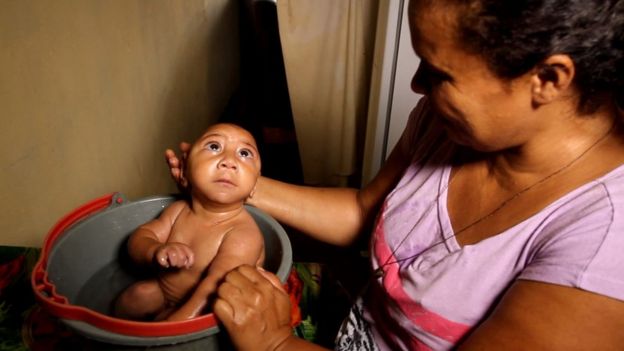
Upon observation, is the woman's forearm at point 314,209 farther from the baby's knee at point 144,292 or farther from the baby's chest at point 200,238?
the baby's knee at point 144,292

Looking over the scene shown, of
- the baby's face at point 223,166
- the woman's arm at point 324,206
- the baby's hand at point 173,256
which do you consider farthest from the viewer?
the woman's arm at point 324,206

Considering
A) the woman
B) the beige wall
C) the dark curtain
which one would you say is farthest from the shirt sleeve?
the dark curtain

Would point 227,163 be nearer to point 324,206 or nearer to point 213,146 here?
point 213,146

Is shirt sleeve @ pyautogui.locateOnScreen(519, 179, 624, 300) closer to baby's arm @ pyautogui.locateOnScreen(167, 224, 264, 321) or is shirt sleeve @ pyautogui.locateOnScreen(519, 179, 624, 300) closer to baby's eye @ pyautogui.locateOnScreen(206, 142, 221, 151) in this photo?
baby's arm @ pyautogui.locateOnScreen(167, 224, 264, 321)

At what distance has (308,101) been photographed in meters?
2.06

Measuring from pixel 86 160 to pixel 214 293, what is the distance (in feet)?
1.89

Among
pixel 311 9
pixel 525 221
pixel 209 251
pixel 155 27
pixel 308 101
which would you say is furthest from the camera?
pixel 308 101

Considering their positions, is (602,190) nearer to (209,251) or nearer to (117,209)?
(209,251)

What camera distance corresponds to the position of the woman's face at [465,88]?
22.1 inches

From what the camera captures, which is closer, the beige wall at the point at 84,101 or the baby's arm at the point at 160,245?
the baby's arm at the point at 160,245

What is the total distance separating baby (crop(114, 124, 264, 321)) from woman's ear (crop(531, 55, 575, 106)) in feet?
1.60

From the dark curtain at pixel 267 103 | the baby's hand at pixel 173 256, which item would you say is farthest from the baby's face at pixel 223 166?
the dark curtain at pixel 267 103

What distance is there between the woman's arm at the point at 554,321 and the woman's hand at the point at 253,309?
0.91 feet

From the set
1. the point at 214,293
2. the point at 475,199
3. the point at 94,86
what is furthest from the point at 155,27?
the point at 475,199
